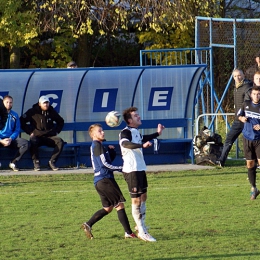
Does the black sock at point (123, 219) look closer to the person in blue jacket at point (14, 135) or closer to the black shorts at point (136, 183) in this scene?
the black shorts at point (136, 183)

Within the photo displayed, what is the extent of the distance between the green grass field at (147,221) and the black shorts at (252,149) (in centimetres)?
66

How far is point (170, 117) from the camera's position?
16953 millimetres

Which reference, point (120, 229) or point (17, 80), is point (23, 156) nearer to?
point (17, 80)

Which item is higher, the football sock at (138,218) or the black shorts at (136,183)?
the black shorts at (136,183)

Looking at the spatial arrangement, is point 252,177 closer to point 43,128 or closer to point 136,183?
point 136,183

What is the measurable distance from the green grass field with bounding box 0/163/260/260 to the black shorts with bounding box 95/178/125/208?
427 millimetres

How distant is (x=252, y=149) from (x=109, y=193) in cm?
353

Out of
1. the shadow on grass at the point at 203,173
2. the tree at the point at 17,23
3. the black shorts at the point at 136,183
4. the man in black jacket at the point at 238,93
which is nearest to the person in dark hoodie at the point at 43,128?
the shadow on grass at the point at 203,173

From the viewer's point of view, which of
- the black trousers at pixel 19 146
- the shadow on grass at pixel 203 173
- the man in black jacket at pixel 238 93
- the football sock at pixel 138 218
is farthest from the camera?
the black trousers at pixel 19 146

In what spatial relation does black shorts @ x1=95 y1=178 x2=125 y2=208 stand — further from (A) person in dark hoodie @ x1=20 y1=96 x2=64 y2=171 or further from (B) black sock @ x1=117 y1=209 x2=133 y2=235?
(A) person in dark hoodie @ x1=20 y1=96 x2=64 y2=171

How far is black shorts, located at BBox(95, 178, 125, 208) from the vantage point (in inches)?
335

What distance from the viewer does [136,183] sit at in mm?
8516

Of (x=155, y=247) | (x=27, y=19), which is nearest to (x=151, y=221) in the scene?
(x=155, y=247)

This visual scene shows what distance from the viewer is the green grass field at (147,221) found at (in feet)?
→ 25.8
